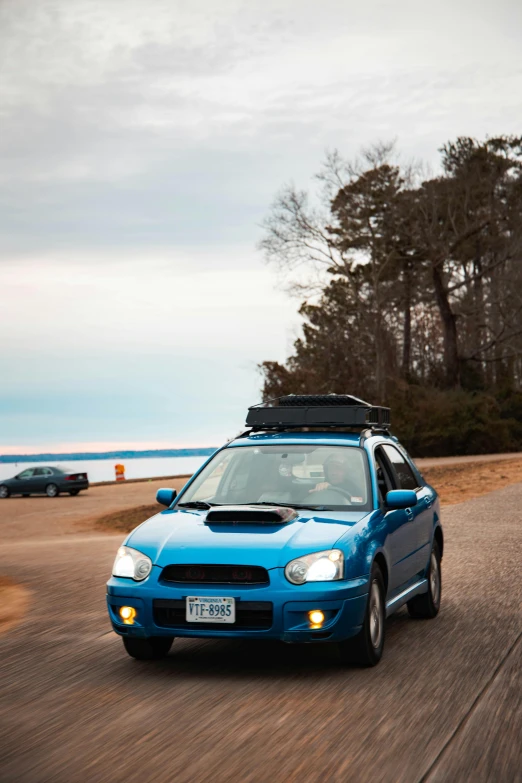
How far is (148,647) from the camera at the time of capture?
24.5 ft

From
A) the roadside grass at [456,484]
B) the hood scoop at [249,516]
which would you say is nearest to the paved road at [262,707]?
the hood scoop at [249,516]

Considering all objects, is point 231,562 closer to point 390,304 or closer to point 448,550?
point 448,550

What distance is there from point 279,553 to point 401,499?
146 centimetres

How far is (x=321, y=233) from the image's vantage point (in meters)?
56.4

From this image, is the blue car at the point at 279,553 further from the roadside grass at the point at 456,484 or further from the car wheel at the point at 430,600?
the roadside grass at the point at 456,484

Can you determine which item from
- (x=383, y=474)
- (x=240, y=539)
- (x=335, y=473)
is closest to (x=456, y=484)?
→ (x=383, y=474)

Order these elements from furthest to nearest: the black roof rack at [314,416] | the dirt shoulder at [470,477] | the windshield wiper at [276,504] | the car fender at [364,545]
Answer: the dirt shoulder at [470,477] < the black roof rack at [314,416] < the windshield wiper at [276,504] < the car fender at [364,545]

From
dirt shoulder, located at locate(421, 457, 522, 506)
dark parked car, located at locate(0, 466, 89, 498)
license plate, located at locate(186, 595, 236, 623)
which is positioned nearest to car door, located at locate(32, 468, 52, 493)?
dark parked car, located at locate(0, 466, 89, 498)

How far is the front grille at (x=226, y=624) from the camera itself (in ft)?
22.6

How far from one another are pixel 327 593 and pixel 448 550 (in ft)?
27.3

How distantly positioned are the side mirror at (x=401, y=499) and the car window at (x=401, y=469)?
115cm

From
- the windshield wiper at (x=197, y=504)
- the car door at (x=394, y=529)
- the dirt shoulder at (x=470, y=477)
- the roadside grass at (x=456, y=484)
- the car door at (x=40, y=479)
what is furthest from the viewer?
the car door at (x=40, y=479)

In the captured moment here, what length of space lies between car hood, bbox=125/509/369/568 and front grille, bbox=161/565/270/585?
0.06 m

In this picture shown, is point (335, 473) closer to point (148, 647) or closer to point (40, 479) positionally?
point (148, 647)
